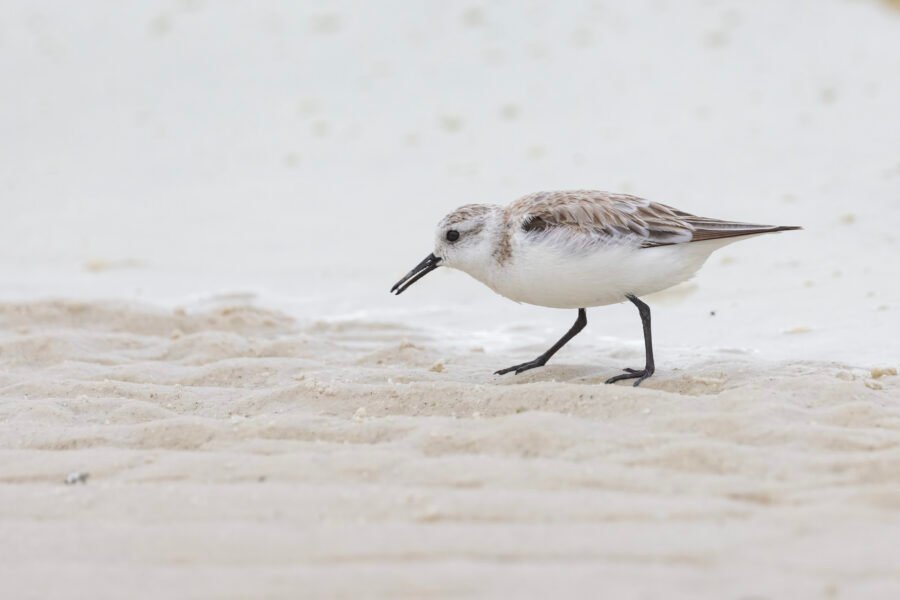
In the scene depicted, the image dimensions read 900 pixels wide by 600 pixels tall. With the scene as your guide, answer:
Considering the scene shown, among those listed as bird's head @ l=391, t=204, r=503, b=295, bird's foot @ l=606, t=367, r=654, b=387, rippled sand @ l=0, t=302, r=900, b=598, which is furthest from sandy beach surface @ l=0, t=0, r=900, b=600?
bird's head @ l=391, t=204, r=503, b=295

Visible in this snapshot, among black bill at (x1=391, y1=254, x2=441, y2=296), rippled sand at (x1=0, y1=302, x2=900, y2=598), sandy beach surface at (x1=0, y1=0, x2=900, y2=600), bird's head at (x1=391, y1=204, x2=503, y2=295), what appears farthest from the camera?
black bill at (x1=391, y1=254, x2=441, y2=296)

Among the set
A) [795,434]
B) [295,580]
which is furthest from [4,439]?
[795,434]

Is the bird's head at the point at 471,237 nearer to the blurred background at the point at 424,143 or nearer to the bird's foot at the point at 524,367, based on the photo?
the bird's foot at the point at 524,367

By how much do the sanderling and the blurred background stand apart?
107cm

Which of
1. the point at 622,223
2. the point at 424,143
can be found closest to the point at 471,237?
the point at 622,223

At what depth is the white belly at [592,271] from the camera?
592cm

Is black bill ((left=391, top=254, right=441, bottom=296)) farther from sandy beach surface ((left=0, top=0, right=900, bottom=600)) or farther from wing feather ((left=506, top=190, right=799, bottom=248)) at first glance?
wing feather ((left=506, top=190, right=799, bottom=248))

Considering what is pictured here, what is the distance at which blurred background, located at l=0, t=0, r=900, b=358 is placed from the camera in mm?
8359

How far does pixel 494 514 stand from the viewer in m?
4.07

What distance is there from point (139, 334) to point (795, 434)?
14.8 feet

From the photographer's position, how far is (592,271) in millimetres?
5918

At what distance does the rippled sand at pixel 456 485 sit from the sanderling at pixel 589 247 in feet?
1.51

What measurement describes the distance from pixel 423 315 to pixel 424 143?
3.25 metres

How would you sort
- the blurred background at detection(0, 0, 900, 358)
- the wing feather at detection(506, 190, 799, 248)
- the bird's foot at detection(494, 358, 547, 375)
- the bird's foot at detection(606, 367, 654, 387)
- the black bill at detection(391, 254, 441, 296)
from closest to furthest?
1. the bird's foot at detection(606, 367, 654, 387)
2. the wing feather at detection(506, 190, 799, 248)
3. the bird's foot at detection(494, 358, 547, 375)
4. the black bill at detection(391, 254, 441, 296)
5. the blurred background at detection(0, 0, 900, 358)
